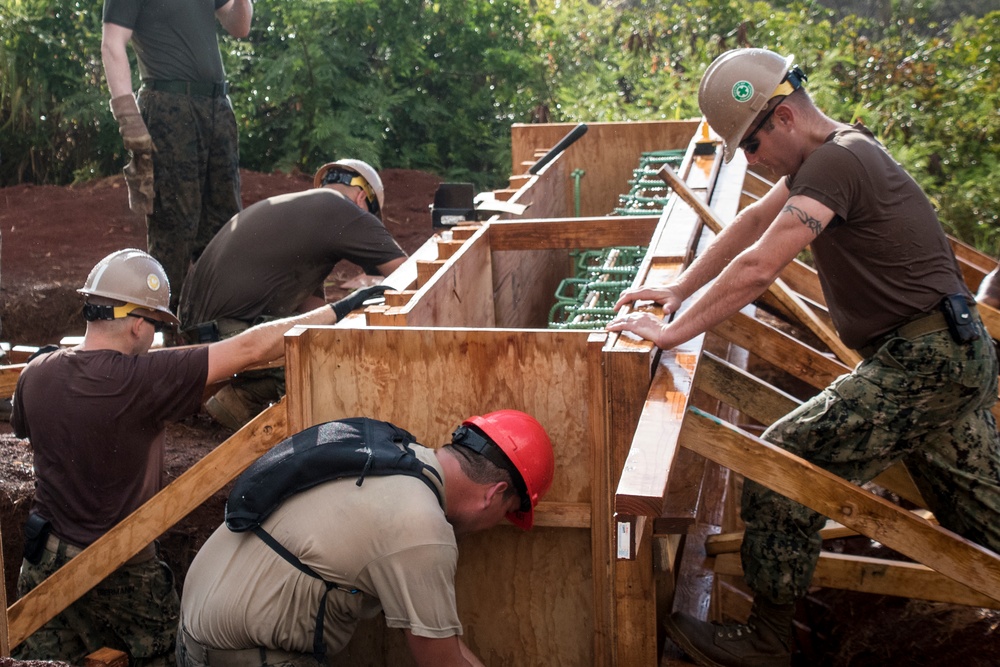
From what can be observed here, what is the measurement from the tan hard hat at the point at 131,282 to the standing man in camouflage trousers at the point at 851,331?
74.8 inches

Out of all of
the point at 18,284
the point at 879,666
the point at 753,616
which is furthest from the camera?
the point at 18,284

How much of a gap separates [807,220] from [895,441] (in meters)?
0.85

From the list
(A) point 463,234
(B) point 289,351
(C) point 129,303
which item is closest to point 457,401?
(B) point 289,351

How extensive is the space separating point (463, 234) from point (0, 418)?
288 centimetres

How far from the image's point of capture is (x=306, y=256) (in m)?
5.70

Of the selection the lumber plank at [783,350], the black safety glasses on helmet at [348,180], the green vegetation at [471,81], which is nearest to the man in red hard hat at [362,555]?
the lumber plank at [783,350]

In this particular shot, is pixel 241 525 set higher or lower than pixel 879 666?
higher

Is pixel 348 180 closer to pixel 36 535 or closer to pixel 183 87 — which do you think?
pixel 183 87

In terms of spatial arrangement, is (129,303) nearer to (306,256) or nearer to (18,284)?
(306,256)

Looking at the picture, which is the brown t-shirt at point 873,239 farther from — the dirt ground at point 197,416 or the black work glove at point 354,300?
the dirt ground at point 197,416

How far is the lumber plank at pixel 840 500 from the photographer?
3271 mm

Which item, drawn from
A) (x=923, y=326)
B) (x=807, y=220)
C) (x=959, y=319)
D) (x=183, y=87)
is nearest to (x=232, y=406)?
(x=183, y=87)

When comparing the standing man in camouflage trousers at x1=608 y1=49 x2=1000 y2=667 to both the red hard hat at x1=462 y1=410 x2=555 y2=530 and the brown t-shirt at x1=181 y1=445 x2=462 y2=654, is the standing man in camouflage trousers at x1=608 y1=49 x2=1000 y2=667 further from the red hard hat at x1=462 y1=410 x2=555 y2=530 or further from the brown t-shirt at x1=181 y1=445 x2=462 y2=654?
the brown t-shirt at x1=181 y1=445 x2=462 y2=654

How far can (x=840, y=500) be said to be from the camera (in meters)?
3.30
